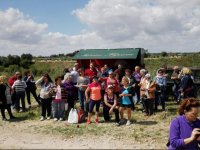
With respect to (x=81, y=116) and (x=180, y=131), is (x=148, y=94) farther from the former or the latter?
(x=180, y=131)

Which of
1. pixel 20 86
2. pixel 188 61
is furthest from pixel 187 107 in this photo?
pixel 188 61

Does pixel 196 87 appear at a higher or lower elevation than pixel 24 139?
higher

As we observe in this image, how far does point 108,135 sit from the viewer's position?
10.3m

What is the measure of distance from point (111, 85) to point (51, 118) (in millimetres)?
2944

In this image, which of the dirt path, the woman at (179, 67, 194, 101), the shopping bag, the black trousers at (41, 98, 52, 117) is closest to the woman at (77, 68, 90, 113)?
the shopping bag

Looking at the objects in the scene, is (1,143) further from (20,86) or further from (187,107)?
(187,107)

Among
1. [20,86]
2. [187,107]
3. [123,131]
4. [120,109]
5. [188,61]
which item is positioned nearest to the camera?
[187,107]

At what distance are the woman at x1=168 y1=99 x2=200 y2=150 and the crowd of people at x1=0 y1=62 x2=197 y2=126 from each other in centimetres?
701

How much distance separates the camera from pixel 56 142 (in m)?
9.76

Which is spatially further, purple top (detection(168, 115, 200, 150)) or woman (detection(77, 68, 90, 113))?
woman (detection(77, 68, 90, 113))

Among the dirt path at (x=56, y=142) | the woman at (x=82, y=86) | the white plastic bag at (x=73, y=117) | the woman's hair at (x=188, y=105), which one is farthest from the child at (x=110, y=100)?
the woman's hair at (x=188, y=105)

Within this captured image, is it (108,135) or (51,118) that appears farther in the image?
(51,118)

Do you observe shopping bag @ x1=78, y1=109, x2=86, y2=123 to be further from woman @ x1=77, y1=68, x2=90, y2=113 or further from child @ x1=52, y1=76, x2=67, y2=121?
child @ x1=52, y1=76, x2=67, y2=121

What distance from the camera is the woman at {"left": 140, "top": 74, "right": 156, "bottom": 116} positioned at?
12.5 meters
